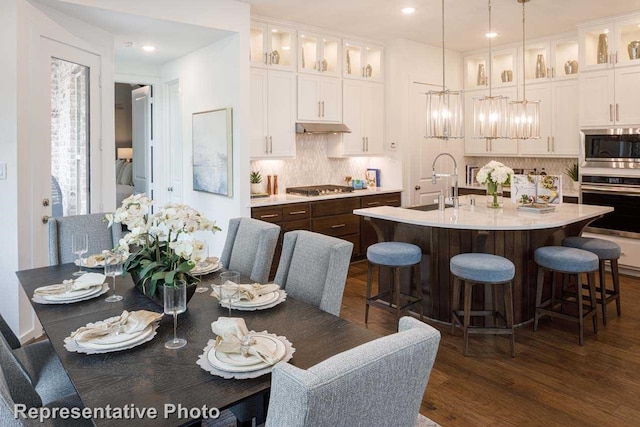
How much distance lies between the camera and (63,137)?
12.7 ft

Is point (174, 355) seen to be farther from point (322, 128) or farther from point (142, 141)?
point (142, 141)

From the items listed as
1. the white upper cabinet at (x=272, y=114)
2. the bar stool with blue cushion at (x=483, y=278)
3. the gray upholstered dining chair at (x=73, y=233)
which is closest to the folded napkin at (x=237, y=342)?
the gray upholstered dining chair at (x=73, y=233)

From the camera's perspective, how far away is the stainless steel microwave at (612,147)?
509 centimetres

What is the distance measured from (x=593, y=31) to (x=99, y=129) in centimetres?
541

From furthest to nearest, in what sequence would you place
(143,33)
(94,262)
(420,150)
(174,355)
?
(420,150) < (143,33) < (94,262) < (174,355)

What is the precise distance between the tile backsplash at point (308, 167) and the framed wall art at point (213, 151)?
622 millimetres

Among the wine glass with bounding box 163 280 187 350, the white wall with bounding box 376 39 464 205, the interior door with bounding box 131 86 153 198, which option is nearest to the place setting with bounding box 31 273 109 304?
the wine glass with bounding box 163 280 187 350

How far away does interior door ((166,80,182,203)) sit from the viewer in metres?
5.82

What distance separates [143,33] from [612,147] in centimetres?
513

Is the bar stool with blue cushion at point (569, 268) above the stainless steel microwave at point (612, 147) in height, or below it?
below

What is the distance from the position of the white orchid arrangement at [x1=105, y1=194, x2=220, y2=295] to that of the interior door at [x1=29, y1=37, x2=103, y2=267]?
1.88m

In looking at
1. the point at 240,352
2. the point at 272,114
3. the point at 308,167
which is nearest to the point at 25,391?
the point at 240,352

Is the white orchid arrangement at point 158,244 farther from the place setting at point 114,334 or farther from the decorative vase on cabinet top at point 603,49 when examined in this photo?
the decorative vase on cabinet top at point 603,49

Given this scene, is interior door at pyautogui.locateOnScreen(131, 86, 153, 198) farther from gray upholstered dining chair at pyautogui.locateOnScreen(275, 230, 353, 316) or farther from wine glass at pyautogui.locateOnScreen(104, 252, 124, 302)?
gray upholstered dining chair at pyautogui.locateOnScreen(275, 230, 353, 316)
